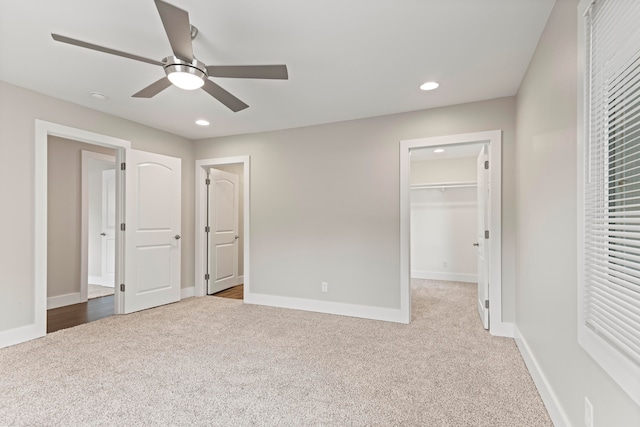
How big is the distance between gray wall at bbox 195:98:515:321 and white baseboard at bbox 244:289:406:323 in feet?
0.22

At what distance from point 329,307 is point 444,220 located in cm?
343

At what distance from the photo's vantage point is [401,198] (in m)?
3.63

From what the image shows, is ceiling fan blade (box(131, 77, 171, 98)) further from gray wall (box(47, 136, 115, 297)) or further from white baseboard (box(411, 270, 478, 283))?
white baseboard (box(411, 270, 478, 283))

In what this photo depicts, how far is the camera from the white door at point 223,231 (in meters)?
5.07

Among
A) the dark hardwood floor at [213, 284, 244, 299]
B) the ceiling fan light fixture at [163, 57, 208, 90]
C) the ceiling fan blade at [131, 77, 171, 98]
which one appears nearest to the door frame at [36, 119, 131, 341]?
the ceiling fan blade at [131, 77, 171, 98]

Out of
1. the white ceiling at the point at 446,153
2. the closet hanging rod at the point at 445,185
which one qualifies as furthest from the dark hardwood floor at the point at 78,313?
the closet hanging rod at the point at 445,185

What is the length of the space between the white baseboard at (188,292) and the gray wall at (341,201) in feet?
3.81

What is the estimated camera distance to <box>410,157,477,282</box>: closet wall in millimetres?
6008

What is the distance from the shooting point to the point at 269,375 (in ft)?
7.61

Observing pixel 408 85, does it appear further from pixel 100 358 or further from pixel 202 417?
pixel 100 358

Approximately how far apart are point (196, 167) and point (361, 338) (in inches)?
140

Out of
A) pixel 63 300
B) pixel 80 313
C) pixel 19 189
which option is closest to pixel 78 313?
pixel 80 313

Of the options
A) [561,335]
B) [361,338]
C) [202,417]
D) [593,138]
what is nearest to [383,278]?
[361,338]

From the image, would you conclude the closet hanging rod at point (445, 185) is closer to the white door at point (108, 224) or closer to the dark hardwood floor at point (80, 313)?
the dark hardwood floor at point (80, 313)
